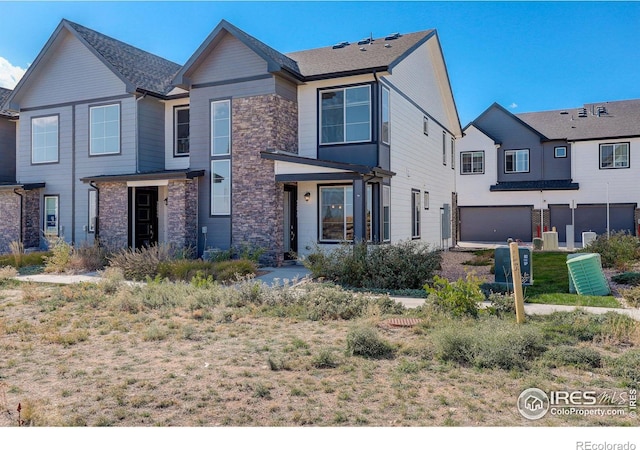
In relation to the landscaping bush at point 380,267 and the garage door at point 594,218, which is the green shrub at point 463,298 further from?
the garage door at point 594,218

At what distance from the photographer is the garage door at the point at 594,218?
27825mm

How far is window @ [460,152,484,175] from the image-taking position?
103 ft

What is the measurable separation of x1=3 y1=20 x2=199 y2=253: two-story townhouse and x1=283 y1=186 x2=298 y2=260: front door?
172 inches

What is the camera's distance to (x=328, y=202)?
1558 cm

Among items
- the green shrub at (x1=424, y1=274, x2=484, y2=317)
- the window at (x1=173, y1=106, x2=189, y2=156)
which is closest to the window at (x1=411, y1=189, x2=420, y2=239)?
the window at (x1=173, y1=106, x2=189, y2=156)

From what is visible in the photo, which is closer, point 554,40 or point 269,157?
point 554,40

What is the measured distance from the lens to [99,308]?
9266 mm

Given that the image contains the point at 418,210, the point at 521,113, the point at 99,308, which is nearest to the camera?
the point at 99,308

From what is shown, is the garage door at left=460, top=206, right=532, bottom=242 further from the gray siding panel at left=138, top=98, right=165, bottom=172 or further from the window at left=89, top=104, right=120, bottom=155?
the window at left=89, top=104, right=120, bottom=155

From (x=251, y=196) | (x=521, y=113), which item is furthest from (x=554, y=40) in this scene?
(x=521, y=113)

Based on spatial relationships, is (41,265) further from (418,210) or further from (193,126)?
(418,210)

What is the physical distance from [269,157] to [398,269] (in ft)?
19.7

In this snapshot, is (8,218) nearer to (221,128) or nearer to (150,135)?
(150,135)

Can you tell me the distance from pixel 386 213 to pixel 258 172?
447cm
